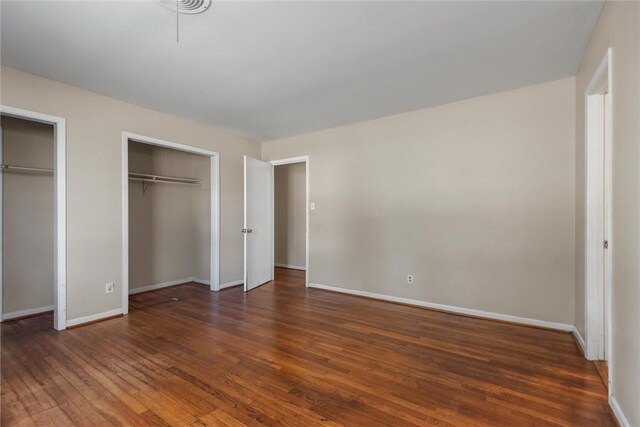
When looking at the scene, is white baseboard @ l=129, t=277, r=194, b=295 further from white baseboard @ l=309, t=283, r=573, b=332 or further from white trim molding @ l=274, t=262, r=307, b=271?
white baseboard @ l=309, t=283, r=573, b=332

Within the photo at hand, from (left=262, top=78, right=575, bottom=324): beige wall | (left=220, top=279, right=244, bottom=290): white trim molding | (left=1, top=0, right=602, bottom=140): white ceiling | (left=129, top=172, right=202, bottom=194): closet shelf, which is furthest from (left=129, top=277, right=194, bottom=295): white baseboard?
(left=1, top=0, right=602, bottom=140): white ceiling

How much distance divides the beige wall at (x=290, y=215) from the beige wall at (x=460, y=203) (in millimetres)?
1813

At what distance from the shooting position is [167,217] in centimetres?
491

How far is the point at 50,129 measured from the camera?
3.56m

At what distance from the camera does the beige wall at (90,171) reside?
2.88 meters

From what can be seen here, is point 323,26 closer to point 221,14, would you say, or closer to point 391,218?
point 221,14

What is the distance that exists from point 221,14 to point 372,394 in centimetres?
269

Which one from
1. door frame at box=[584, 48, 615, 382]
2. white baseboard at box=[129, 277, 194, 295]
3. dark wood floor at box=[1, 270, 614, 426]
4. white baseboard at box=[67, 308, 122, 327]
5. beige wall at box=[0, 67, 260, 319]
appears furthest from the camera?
white baseboard at box=[129, 277, 194, 295]

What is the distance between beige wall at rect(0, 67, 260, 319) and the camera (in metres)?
2.88

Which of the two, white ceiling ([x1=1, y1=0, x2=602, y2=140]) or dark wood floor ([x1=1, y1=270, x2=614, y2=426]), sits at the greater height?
white ceiling ([x1=1, y1=0, x2=602, y2=140])

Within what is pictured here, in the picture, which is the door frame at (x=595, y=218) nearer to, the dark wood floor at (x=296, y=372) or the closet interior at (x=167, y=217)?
the dark wood floor at (x=296, y=372)

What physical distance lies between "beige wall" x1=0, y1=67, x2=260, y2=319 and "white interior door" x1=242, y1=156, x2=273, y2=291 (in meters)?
1.41

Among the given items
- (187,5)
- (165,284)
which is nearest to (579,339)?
(187,5)

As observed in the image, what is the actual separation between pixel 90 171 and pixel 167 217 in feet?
5.87
